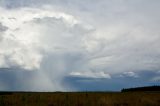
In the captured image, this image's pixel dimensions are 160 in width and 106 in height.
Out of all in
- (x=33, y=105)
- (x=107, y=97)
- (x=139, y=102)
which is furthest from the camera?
(x=107, y=97)

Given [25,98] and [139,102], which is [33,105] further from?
[139,102]

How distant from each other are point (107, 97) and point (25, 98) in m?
7.31

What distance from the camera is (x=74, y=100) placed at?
3319 cm

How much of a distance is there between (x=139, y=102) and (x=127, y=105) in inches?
75.5

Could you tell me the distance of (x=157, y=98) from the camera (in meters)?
36.0

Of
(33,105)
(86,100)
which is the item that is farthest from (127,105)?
(33,105)

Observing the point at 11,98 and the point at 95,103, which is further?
the point at 11,98

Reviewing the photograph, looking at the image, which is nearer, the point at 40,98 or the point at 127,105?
the point at 127,105

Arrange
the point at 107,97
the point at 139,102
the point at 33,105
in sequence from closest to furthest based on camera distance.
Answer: the point at 33,105 → the point at 139,102 → the point at 107,97

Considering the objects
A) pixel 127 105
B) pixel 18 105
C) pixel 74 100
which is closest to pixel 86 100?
pixel 74 100

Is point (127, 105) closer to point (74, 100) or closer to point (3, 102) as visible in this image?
point (74, 100)

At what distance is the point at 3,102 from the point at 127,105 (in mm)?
10114

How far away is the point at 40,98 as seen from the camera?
34.8 meters

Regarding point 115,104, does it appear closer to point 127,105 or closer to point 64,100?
point 127,105
